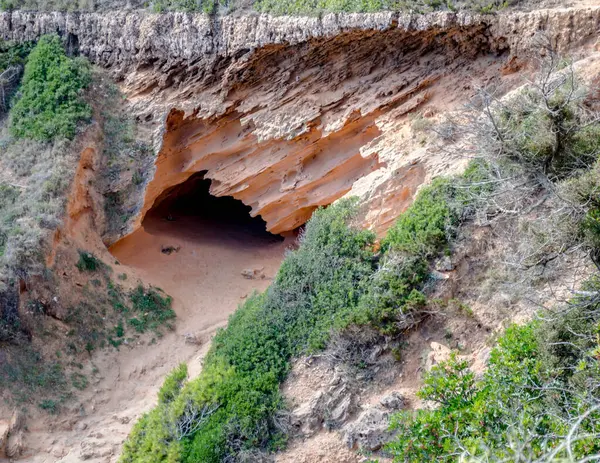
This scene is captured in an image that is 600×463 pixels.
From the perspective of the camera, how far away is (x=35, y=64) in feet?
57.1

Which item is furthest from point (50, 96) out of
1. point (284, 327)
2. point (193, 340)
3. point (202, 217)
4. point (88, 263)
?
point (284, 327)

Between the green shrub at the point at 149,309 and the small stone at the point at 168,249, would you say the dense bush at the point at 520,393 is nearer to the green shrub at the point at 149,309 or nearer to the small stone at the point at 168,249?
the green shrub at the point at 149,309

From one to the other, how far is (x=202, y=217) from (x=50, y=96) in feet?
19.9

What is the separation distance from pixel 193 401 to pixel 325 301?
3.11 m

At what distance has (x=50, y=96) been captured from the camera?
16.8m

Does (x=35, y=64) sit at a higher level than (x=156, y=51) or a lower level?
higher

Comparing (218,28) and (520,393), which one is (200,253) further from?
(520,393)

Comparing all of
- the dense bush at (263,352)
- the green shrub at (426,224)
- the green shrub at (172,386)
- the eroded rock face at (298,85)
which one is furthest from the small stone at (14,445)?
the green shrub at (426,224)

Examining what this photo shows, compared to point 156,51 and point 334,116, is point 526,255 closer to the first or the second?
point 334,116

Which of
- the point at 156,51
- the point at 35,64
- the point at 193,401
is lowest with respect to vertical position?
the point at 193,401

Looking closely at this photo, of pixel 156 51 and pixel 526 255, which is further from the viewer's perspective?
pixel 156 51

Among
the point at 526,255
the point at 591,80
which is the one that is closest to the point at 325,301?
the point at 526,255

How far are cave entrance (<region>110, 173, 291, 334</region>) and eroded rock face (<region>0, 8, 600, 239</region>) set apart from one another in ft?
3.94

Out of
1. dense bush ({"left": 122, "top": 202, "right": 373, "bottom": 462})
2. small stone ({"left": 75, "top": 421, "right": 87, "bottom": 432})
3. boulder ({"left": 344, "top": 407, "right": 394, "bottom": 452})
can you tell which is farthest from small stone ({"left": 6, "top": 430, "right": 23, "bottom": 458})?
boulder ({"left": 344, "top": 407, "right": 394, "bottom": 452})
